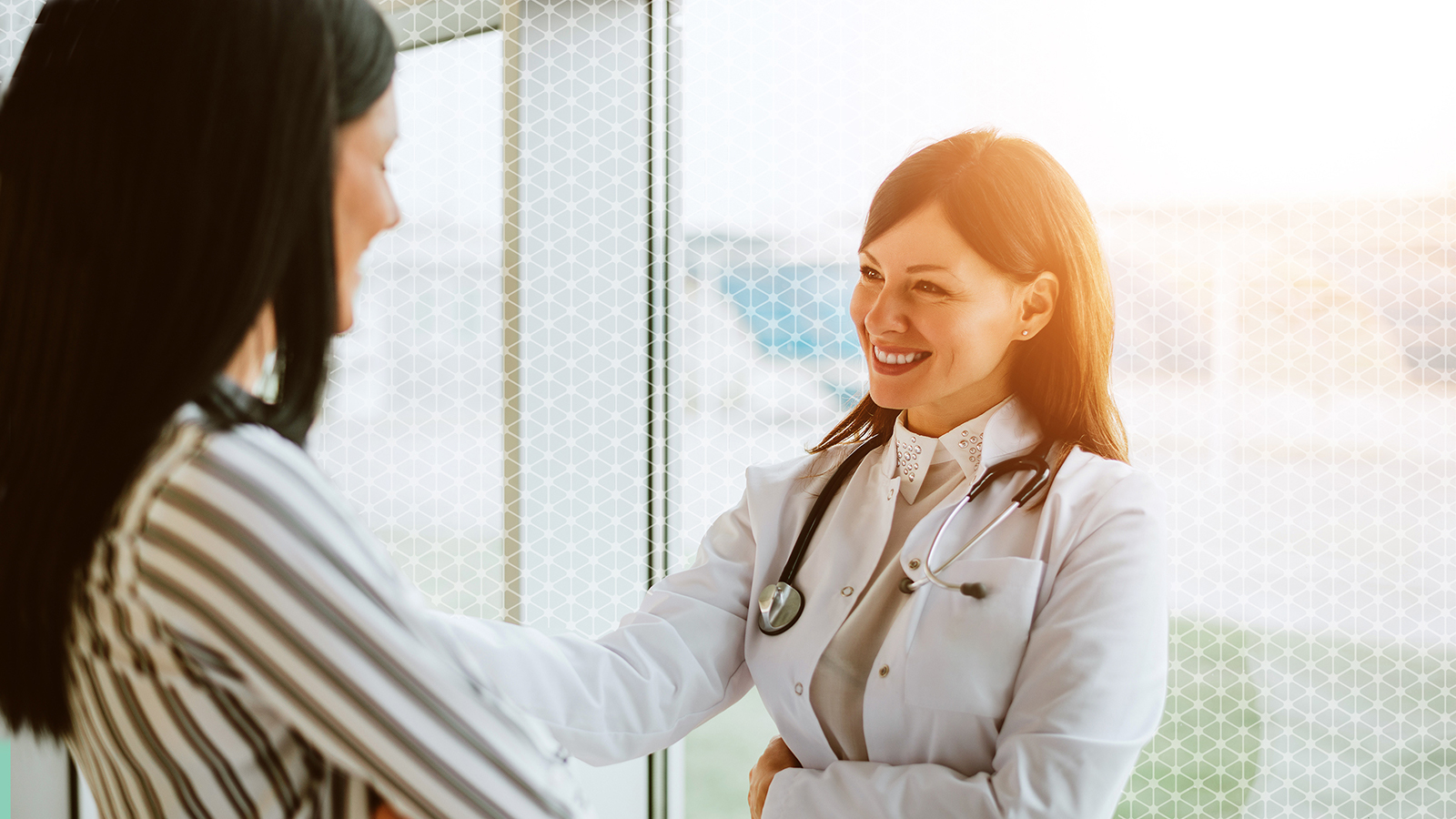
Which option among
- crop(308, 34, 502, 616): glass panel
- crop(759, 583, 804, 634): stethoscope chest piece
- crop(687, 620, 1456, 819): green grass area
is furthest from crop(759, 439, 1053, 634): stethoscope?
crop(308, 34, 502, 616): glass panel

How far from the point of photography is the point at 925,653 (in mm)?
1200

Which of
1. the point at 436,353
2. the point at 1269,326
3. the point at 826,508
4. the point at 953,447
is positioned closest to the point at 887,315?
the point at 953,447

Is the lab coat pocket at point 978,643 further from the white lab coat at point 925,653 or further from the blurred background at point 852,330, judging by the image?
the blurred background at point 852,330

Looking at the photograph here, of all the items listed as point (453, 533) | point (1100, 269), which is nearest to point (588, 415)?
point (453, 533)

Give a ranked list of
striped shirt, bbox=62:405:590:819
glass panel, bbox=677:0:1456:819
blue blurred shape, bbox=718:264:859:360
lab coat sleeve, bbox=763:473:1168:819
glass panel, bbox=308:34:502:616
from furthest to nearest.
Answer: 1. glass panel, bbox=308:34:502:616
2. blue blurred shape, bbox=718:264:859:360
3. glass panel, bbox=677:0:1456:819
4. lab coat sleeve, bbox=763:473:1168:819
5. striped shirt, bbox=62:405:590:819

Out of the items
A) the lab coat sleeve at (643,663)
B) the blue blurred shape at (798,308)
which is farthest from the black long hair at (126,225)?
the blue blurred shape at (798,308)

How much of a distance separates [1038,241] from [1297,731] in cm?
100

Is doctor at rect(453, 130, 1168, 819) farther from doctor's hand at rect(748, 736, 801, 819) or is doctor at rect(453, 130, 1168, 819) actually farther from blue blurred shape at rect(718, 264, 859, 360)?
blue blurred shape at rect(718, 264, 859, 360)

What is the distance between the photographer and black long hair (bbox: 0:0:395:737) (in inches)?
22.9

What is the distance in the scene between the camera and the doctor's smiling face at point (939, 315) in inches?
51.6

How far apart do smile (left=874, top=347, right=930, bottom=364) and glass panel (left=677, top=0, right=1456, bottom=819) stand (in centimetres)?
39

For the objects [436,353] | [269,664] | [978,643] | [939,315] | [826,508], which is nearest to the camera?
[269,664]

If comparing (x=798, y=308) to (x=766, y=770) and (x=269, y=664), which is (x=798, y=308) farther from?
(x=269, y=664)

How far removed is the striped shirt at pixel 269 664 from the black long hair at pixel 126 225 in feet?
0.11
